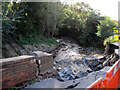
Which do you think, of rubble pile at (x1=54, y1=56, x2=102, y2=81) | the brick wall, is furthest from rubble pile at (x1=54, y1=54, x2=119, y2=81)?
the brick wall

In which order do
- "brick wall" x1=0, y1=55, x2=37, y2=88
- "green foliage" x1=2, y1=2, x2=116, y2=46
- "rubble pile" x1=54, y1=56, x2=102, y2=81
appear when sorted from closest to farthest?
"brick wall" x1=0, y1=55, x2=37, y2=88 → "rubble pile" x1=54, y1=56, x2=102, y2=81 → "green foliage" x1=2, y1=2, x2=116, y2=46

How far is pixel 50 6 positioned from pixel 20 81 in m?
12.5

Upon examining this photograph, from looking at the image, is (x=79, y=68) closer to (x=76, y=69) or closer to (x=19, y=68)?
(x=76, y=69)

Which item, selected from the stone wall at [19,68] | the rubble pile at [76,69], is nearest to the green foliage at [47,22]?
the stone wall at [19,68]

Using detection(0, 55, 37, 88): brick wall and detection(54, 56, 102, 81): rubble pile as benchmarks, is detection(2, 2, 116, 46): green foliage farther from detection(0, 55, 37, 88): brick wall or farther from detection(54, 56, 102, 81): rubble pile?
detection(54, 56, 102, 81): rubble pile

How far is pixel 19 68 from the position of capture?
4.30 m

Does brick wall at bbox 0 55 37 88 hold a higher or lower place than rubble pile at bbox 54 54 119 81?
higher

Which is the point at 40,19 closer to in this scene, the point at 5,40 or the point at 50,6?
the point at 50,6

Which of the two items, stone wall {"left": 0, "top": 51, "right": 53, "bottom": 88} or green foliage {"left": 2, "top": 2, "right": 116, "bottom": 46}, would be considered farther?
green foliage {"left": 2, "top": 2, "right": 116, "bottom": 46}

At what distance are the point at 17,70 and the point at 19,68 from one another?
10cm

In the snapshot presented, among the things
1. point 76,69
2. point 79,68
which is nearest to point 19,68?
point 76,69

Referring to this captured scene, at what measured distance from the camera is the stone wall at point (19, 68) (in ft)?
12.7

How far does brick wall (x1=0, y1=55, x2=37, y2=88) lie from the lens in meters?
3.86

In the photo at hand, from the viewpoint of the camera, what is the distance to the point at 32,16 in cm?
1462
